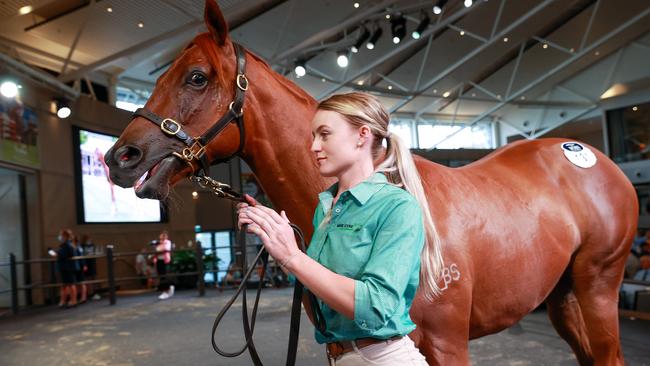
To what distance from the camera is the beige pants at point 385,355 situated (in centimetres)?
93

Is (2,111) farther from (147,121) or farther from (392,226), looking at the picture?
(392,226)

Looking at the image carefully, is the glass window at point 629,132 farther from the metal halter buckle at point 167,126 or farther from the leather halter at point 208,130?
the metal halter buckle at point 167,126

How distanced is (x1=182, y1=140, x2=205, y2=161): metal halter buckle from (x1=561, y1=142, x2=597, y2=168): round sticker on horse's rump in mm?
1546

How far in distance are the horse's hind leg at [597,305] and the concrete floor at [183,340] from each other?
162 cm

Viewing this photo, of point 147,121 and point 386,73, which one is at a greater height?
point 386,73

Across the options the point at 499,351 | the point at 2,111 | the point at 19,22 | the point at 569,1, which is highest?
the point at 569,1

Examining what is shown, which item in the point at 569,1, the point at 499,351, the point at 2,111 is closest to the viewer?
the point at 499,351

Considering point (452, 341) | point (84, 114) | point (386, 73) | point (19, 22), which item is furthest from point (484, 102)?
point (452, 341)

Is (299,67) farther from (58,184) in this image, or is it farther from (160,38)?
(58,184)

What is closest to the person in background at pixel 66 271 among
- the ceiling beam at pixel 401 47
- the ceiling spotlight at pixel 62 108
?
the ceiling spotlight at pixel 62 108

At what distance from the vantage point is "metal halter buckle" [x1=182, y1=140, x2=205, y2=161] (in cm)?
140

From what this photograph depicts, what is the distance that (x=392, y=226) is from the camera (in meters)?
0.86

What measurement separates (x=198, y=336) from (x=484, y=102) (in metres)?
Answer: 18.0

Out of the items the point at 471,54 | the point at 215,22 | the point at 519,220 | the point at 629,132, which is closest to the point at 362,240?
the point at 215,22
